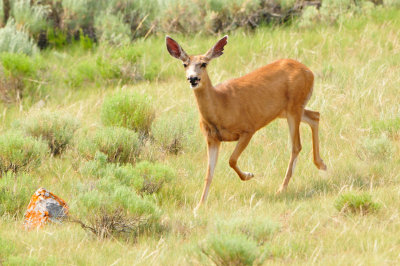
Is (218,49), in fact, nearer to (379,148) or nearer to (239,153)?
(239,153)

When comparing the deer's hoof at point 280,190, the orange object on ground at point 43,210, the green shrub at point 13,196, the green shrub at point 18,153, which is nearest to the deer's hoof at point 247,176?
the deer's hoof at point 280,190

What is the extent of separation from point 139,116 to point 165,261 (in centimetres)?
452

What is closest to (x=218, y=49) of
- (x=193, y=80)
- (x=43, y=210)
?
(x=193, y=80)

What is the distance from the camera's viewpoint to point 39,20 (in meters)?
15.5

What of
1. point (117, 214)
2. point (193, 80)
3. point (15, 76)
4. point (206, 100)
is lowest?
point (15, 76)

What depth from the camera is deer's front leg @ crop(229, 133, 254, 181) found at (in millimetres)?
8336

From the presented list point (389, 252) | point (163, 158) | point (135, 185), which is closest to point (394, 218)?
point (389, 252)

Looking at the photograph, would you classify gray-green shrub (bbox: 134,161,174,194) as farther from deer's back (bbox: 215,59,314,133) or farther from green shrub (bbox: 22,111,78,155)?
green shrub (bbox: 22,111,78,155)

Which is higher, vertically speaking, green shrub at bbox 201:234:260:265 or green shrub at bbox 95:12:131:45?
green shrub at bbox 201:234:260:265

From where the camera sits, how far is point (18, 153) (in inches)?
357

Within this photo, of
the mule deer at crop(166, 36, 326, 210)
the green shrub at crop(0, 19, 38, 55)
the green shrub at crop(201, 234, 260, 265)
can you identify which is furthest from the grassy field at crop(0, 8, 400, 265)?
the green shrub at crop(0, 19, 38, 55)

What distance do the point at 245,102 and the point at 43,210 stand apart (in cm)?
252

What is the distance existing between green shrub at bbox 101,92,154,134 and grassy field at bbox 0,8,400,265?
9.4 inches

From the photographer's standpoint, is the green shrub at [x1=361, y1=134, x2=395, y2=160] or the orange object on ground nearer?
the orange object on ground
